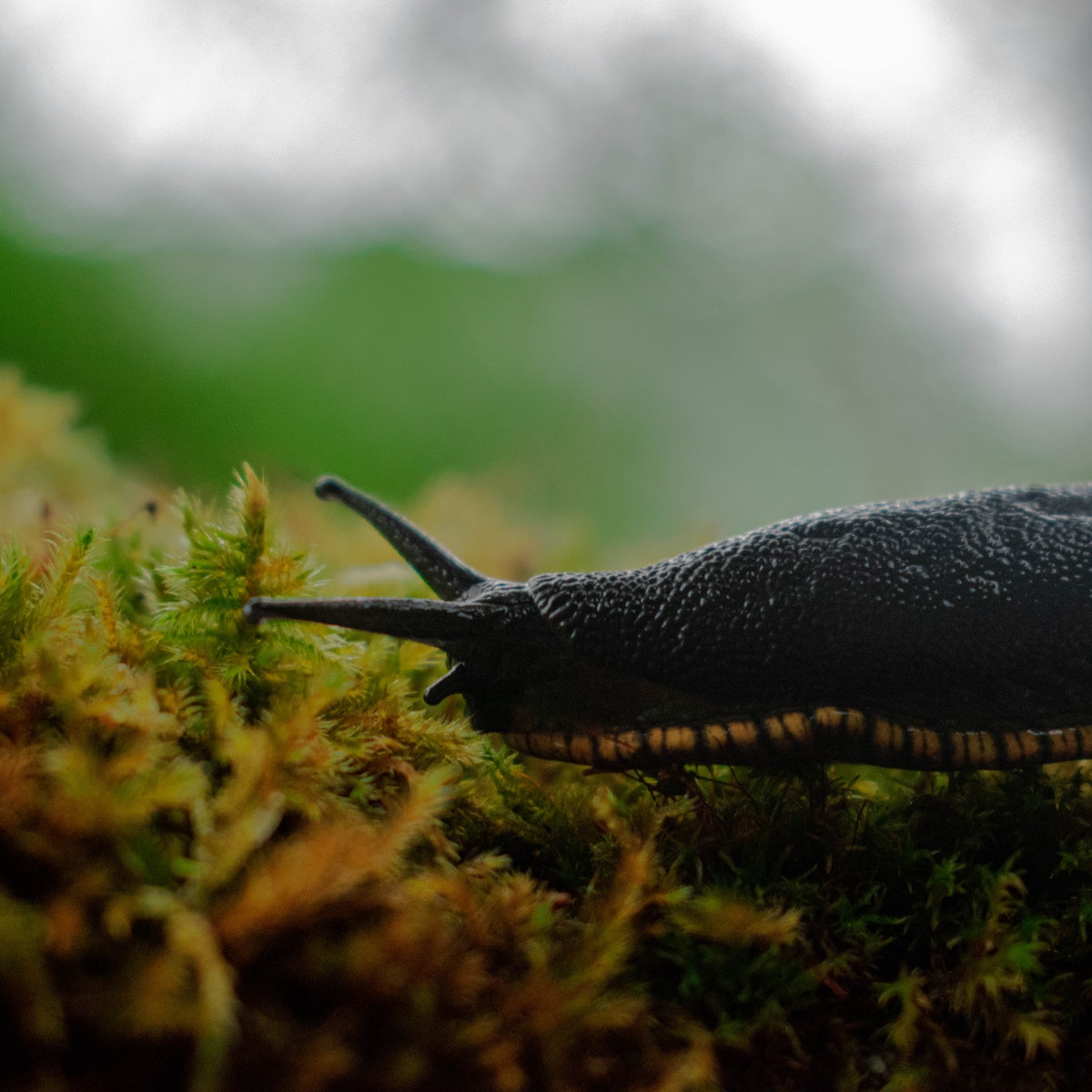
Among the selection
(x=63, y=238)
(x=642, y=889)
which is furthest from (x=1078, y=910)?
(x=63, y=238)

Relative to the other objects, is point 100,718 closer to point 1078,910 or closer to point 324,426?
point 1078,910

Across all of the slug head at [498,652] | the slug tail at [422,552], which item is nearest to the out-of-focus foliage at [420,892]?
the slug head at [498,652]

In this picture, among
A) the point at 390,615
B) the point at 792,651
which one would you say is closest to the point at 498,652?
the point at 390,615

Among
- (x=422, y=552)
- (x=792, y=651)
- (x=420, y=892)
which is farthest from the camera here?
(x=422, y=552)

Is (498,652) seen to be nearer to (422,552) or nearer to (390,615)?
(390,615)

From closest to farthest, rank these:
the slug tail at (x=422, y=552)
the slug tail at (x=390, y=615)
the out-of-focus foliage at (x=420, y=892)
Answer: the out-of-focus foliage at (x=420, y=892) < the slug tail at (x=390, y=615) < the slug tail at (x=422, y=552)

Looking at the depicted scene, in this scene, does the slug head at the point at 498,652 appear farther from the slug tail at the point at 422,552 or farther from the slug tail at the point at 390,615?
the slug tail at the point at 422,552
